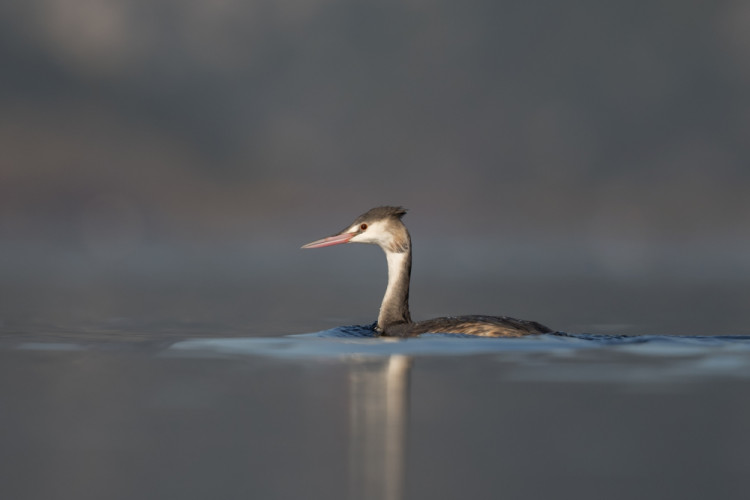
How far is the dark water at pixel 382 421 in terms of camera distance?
8.49m

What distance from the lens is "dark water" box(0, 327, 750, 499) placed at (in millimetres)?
8492

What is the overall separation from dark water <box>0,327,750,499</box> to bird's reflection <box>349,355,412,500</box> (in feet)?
0.08

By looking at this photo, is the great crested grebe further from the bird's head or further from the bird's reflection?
the bird's reflection

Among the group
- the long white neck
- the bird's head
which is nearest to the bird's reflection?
the long white neck

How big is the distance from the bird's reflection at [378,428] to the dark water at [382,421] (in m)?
0.02

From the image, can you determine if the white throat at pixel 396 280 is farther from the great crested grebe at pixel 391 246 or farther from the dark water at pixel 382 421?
the dark water at pixel 382 421

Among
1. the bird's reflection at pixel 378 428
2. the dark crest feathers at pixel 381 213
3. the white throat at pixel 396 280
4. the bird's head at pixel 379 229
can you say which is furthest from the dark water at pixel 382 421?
the dark crest feathers at pixel 381 213

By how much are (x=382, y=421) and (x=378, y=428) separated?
0.31 meters

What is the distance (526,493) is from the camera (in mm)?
8188

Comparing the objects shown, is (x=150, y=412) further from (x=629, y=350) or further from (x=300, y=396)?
(x=629, y=350)

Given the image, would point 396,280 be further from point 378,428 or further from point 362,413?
point 378,428

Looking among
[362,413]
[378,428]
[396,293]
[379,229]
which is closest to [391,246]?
[379,229]

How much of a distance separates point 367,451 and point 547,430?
1.72m

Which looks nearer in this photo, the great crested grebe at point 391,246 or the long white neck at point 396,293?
the great crested grebe at point 391,246
